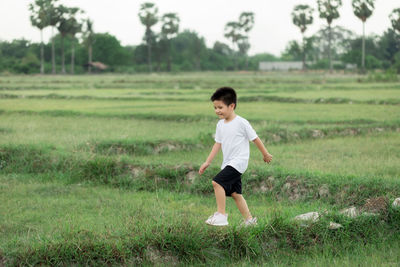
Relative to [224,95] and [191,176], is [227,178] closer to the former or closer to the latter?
[224,95]

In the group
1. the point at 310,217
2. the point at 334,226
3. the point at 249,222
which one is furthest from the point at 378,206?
the point at 249,222

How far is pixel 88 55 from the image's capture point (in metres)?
62.5

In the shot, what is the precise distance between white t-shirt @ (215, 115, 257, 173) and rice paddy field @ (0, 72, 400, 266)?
0.51 metres

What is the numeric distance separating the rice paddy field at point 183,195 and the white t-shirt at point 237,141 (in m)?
0.51

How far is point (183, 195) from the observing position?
592cm

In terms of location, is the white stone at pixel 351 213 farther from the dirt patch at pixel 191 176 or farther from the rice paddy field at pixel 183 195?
the dirt patch at pixel 191 176

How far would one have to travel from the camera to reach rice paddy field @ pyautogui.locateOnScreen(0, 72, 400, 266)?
362cm

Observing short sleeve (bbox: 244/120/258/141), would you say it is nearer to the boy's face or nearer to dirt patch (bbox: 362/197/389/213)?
the boy's face

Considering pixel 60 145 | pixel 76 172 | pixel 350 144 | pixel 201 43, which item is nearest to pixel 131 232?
pixel 76 172

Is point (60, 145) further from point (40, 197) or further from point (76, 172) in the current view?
point (40, 197)

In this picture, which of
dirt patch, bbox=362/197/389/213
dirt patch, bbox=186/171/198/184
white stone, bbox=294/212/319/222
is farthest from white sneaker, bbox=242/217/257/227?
dirt patch, bbox=186/171/198/184

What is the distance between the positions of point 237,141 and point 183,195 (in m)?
2.10

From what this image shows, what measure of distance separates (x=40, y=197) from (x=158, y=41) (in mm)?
61859

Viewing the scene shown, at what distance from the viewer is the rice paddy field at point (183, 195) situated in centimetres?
362
